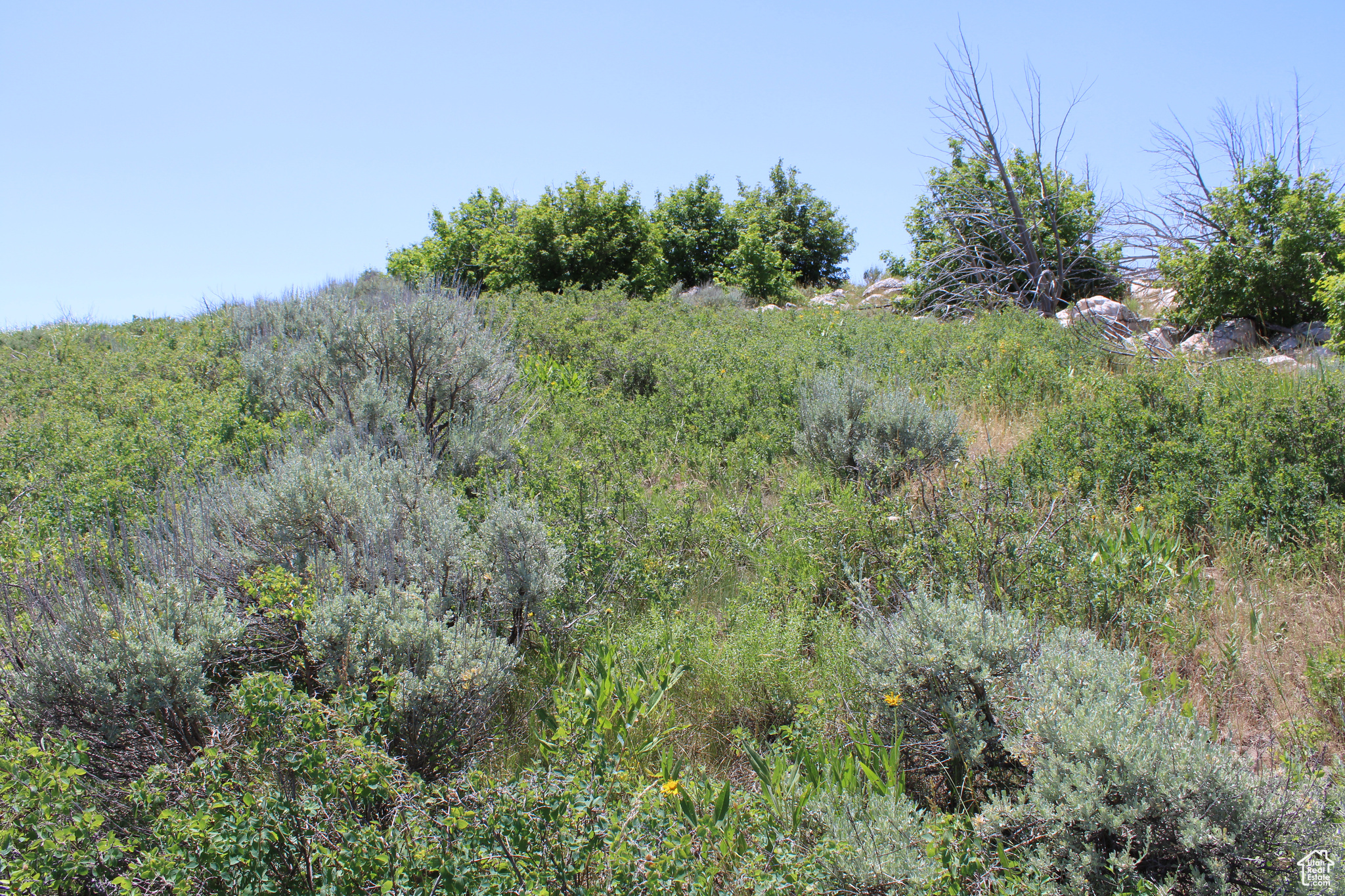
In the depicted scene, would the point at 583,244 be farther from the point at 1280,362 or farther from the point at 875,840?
the point at 875,840

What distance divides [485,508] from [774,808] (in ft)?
7.92

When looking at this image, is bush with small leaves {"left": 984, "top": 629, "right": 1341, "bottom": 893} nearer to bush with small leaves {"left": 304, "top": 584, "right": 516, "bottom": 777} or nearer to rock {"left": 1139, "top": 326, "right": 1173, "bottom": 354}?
bush with small leaves {"left": 304, "top": 584, "right": 516, "bottom": 777}

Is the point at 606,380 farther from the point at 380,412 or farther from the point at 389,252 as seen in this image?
the point at 389,252

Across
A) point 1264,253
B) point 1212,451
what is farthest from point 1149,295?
point 1212,451

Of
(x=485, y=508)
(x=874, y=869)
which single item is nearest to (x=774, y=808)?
(x=874, y=869)

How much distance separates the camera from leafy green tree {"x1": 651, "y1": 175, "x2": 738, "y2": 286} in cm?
2147

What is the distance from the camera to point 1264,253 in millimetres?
12148

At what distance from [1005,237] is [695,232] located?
9483mm

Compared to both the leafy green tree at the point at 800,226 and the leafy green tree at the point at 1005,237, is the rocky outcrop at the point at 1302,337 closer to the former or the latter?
the leafy green tree at the point at 1005,237

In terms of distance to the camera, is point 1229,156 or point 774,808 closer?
point 774,808

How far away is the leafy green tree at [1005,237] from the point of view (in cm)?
1494

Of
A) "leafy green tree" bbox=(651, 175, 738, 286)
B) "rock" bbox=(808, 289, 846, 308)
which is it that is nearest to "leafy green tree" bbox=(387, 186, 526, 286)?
"leafy green tree" bbox=(651, 175, 738, 286)

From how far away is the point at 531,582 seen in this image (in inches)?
145

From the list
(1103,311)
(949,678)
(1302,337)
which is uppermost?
(1103,311)
